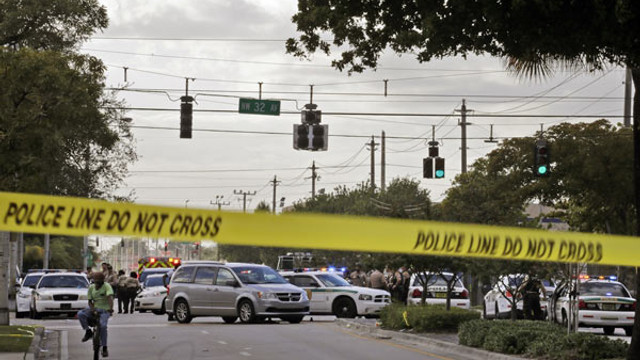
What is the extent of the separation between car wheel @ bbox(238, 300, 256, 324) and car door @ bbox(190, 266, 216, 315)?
824 millimetres

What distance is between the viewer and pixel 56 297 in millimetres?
35500

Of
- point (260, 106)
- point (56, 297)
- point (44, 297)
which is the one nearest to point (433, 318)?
point (260, 106)

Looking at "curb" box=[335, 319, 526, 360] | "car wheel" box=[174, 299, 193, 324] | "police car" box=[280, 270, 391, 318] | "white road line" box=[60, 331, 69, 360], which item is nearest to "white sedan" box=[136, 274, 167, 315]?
"police car" box=[280, 270, 391, 318]

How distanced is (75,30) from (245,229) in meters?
21.6

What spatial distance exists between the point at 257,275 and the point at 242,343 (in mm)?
8190

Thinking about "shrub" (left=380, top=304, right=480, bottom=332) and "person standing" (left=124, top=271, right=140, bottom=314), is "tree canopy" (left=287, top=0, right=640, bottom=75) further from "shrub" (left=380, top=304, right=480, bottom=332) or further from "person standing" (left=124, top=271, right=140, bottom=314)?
"person standing" (left=124, top=271, right=140, bottom=314)

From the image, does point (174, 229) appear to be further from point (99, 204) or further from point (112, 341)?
point (112, 341)

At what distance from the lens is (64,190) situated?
3662 centimetres

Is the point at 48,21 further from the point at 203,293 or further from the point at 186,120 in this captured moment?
the point at 203,293

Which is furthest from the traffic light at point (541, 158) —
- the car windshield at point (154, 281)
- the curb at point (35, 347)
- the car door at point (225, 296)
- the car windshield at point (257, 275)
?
the car windshield at point (154, 281)

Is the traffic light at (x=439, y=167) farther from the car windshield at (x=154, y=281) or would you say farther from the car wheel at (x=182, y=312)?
the car windshield at (x=154, y=281)

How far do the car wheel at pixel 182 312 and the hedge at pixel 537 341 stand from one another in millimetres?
11367

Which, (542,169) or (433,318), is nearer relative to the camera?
(433,318)

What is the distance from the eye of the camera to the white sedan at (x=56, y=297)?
35375mm
